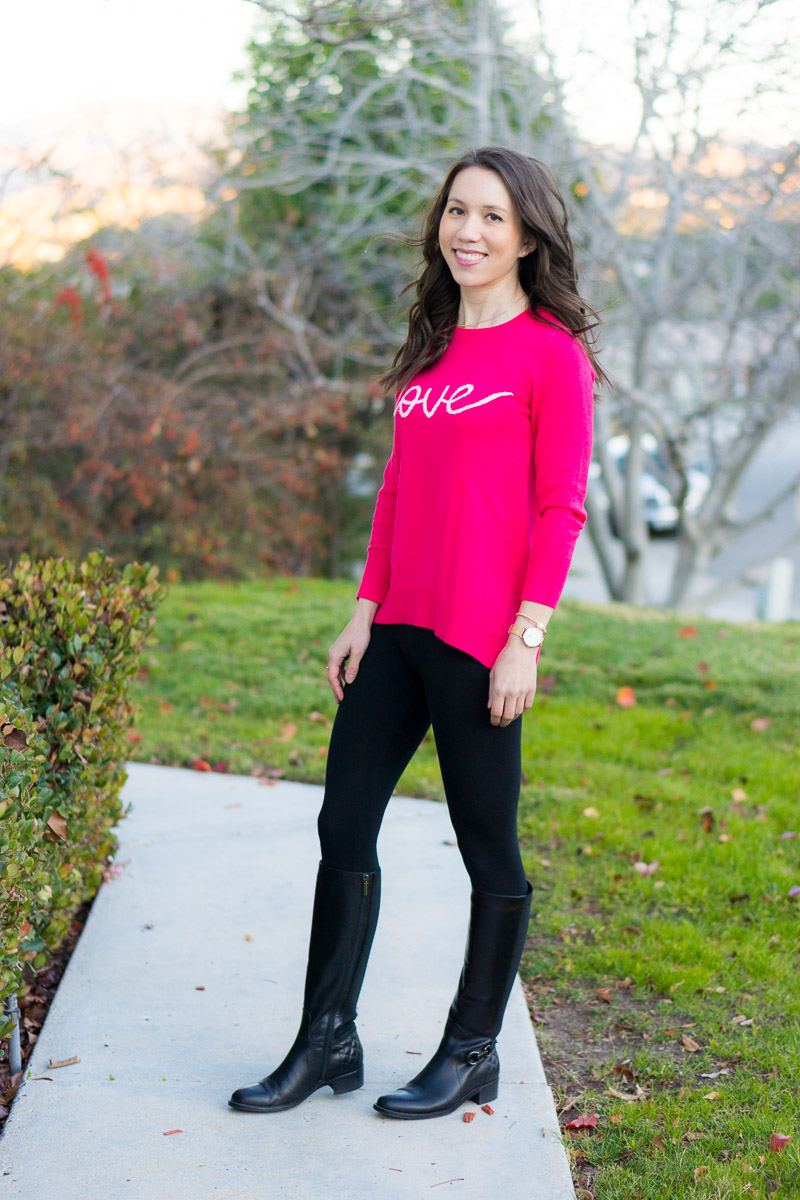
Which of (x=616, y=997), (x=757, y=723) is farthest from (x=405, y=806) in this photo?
(x=757, y=723)

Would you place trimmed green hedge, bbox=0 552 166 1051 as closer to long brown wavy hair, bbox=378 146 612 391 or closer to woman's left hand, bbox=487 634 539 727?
woman's left hand, bbox=487 634 539 727

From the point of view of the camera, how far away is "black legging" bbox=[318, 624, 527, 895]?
228 centimetres

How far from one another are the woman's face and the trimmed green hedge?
4.46ft

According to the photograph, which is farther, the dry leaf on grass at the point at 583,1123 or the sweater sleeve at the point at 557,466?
the dry leaf on grass at the point at 583,1123

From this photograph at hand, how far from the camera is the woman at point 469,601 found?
2.22 metres

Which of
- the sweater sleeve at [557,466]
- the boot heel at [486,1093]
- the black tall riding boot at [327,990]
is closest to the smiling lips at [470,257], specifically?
the sweater sleeve at [557,466]

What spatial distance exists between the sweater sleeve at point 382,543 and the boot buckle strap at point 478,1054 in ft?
3.34

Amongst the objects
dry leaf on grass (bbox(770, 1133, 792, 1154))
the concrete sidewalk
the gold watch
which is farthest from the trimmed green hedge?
dry leaf on grass (bbox(770, 1133, 792, 1154))

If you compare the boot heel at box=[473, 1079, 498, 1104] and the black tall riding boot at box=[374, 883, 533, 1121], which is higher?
the black tall riding boot at box=[374, 883, 533, 1121]

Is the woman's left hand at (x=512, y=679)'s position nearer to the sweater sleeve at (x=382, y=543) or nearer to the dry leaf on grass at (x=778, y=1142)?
the sweater sleeve at (x=382, y=543)

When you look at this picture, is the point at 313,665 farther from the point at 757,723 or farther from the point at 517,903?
the point at 517,903

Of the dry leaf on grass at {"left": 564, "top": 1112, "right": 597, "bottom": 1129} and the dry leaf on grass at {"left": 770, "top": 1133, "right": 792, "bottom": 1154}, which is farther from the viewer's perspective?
the dry leaf on grass at {"left": 564, "top": 1112, "right": 597, "bottom": 1129}

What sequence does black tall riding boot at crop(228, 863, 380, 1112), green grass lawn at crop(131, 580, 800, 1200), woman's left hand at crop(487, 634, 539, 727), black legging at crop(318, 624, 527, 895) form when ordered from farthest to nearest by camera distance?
green grass lawn at crop(131, 580, 800, 1200) < black tall riding boot at crop(228, 863, 380, 1112) < black legging at crop(318, 624, 527, 895) < woman's left hand at crop(487, 634, 539, 727)

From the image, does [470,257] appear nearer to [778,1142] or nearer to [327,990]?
[327,990]
